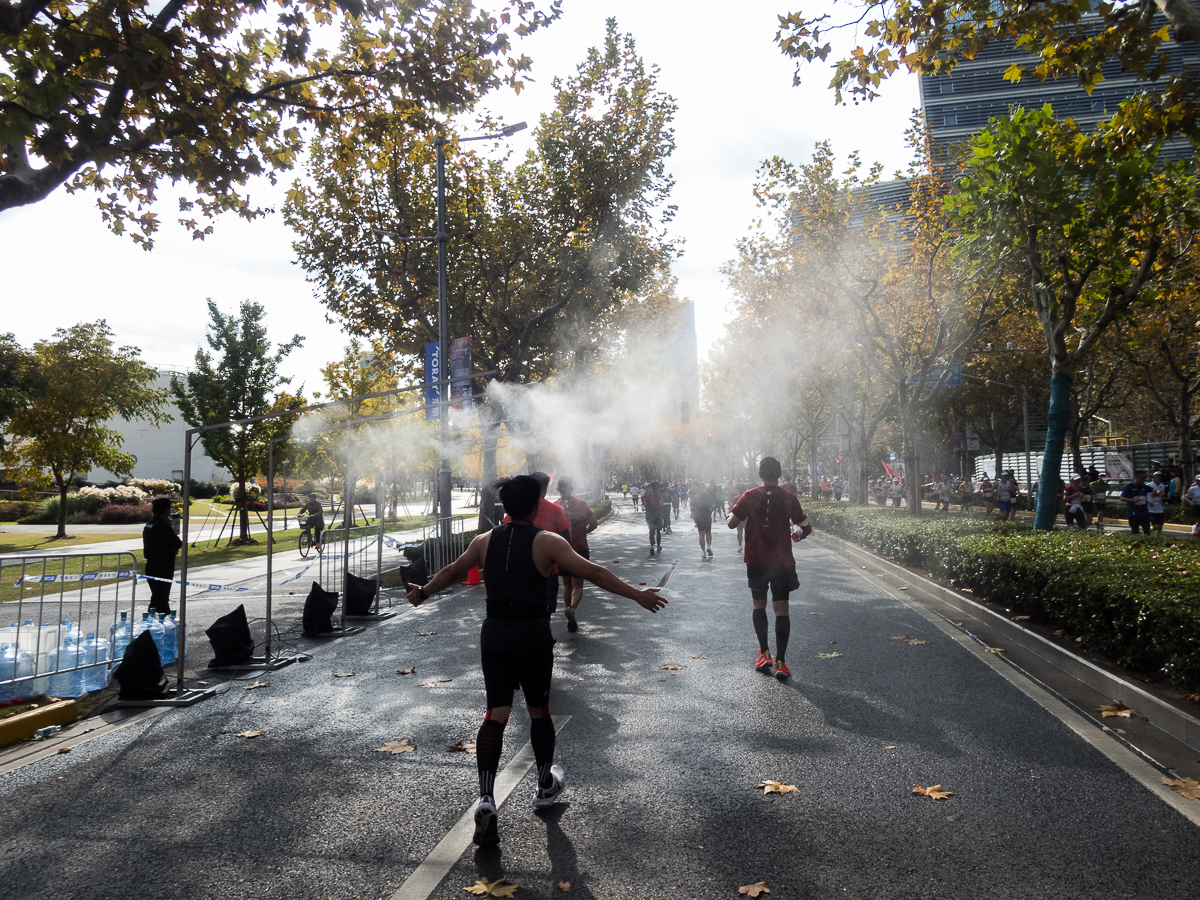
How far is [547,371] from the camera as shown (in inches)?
1147

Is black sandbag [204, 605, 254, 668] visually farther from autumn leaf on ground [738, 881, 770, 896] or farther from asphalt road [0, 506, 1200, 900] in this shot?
autumn leaf on ground [738, 881, 770, 896]

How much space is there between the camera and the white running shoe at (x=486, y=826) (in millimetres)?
3637

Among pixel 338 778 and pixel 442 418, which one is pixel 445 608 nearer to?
pixel 442 418

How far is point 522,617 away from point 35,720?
4.16 m

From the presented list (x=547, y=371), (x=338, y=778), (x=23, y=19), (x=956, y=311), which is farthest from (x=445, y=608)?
(x=547, y=371)

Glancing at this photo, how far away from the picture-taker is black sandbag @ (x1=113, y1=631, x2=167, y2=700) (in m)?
6.59

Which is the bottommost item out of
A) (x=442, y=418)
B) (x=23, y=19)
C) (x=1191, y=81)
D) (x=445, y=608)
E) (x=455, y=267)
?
(x=445, y=608)

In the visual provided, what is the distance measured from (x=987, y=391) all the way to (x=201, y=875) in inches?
1843

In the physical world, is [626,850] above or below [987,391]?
below

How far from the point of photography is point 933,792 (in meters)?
4.11

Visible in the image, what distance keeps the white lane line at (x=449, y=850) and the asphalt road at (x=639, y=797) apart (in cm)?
5

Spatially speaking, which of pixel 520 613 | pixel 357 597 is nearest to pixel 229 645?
pixel 357 597

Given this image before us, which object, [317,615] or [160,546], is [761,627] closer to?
[317,615]

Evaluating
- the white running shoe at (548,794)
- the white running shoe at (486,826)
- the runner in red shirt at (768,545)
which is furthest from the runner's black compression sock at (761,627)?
the white running shoe at (486,826)
